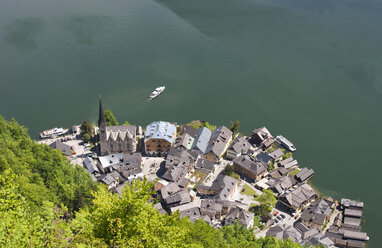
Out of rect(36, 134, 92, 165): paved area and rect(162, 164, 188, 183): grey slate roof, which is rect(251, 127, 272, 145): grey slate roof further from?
rect(36, 134, 92, 165): paved area

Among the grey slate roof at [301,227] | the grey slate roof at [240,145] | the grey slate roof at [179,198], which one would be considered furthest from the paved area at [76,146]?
the grey slate roof at [301,227]

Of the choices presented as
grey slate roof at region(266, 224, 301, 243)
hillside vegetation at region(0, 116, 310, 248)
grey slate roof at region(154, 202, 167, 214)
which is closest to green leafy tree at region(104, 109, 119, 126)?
grey slate roof at region(154, 202, 167, 214)

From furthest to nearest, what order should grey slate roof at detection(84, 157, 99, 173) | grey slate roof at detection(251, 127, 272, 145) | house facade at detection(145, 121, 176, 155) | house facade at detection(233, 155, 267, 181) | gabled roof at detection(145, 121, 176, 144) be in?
grey slate roof at detection(251, 127, 272, 145)
gabled roof at detection(145, 121, 176, 144)
house facade at detection(145, 121, 176, 155)
house facade at detection(233, 155, 267, 181)
grey slate roof at detection(84, 157, 99, 173)

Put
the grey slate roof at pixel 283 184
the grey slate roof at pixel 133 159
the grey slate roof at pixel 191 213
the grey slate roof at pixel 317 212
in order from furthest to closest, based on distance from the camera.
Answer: the grey slate roof at pixel 133 159 < the grey slate roof at pixel 283 184 < the grey slate roof at pixel 317 212 < the grey slate roof at pixel 191 213

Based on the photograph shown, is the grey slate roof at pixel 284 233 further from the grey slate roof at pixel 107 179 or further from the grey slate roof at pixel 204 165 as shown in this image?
the grey slate roof at pixel 107 179

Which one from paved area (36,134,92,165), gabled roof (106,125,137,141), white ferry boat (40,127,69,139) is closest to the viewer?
paved area (36,134,92,165)

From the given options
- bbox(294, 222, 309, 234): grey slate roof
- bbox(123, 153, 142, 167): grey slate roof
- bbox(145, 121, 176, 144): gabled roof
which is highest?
bbox(145, 121, 176, 144): gabled roof
